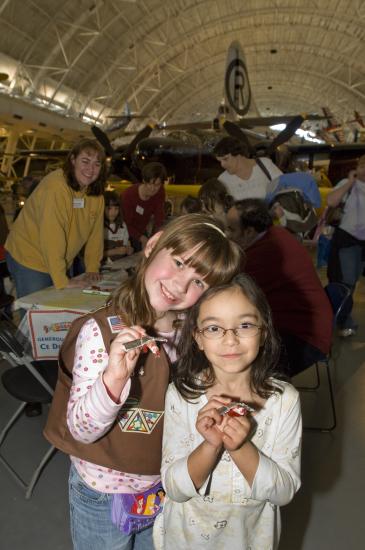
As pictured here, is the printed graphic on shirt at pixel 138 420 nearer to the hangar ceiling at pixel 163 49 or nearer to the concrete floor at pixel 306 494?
the concrete floor at pixel 306 494

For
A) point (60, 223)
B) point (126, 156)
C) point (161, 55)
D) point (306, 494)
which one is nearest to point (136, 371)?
point (306, 494)

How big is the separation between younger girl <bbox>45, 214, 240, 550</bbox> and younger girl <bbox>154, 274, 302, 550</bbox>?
56 millimetres

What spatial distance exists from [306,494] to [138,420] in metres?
1.62

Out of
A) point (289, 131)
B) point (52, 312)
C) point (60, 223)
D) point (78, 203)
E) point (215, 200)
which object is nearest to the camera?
point (52, 312)

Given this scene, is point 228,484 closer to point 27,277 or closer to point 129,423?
point 129,423

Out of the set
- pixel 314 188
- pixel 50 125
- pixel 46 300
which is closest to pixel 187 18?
pixel 50 125

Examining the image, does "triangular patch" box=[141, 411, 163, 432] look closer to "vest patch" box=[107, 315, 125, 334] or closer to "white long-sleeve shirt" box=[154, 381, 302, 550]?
"white long-sleeve shirt" box=[154, 381, 302, 550]

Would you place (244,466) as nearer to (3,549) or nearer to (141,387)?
(141,387)

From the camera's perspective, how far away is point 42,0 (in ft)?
54.0

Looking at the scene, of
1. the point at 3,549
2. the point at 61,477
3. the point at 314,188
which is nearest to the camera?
the point at 3,549

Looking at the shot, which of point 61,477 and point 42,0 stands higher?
point 42,0

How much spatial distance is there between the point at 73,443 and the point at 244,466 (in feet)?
1.40

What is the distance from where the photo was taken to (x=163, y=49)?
80.0 feet

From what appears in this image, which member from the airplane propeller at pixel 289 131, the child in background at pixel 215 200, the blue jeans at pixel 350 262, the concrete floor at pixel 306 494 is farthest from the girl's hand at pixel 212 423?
the airplane propeller at pixel 289 131
